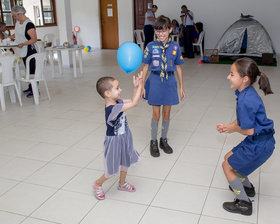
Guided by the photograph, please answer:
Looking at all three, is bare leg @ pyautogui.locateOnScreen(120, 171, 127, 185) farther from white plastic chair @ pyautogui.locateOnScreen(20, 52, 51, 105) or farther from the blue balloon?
white plastic chair @ pyautogui.locateOnScreen(20, 52, 51, 105)

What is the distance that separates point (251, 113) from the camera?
190cm

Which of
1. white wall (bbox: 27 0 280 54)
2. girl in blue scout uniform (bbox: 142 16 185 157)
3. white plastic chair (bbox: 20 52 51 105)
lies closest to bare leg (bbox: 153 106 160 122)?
girl in blue scout uniform (bbox: 142 16 185 157)

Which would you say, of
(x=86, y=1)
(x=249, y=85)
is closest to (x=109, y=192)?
(x=249, y=85)

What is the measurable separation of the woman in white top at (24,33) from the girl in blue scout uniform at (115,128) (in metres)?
3.43

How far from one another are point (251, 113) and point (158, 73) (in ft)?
3.85

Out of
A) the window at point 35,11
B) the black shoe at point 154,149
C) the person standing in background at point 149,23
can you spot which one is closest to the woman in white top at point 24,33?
the black shoe at point 154,149

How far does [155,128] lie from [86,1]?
406 inches

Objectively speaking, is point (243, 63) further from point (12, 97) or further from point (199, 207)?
point (12, 97)

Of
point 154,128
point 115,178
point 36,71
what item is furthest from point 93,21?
point 115,178

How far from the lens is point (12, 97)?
5.10 metres

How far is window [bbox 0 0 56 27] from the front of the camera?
10141 millimetres

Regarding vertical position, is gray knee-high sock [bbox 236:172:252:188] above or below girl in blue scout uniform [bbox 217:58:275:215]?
below

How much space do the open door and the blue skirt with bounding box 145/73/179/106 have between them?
9654 millimetres

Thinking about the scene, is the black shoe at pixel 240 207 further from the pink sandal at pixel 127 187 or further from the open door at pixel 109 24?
the open door at pixel 109 24
